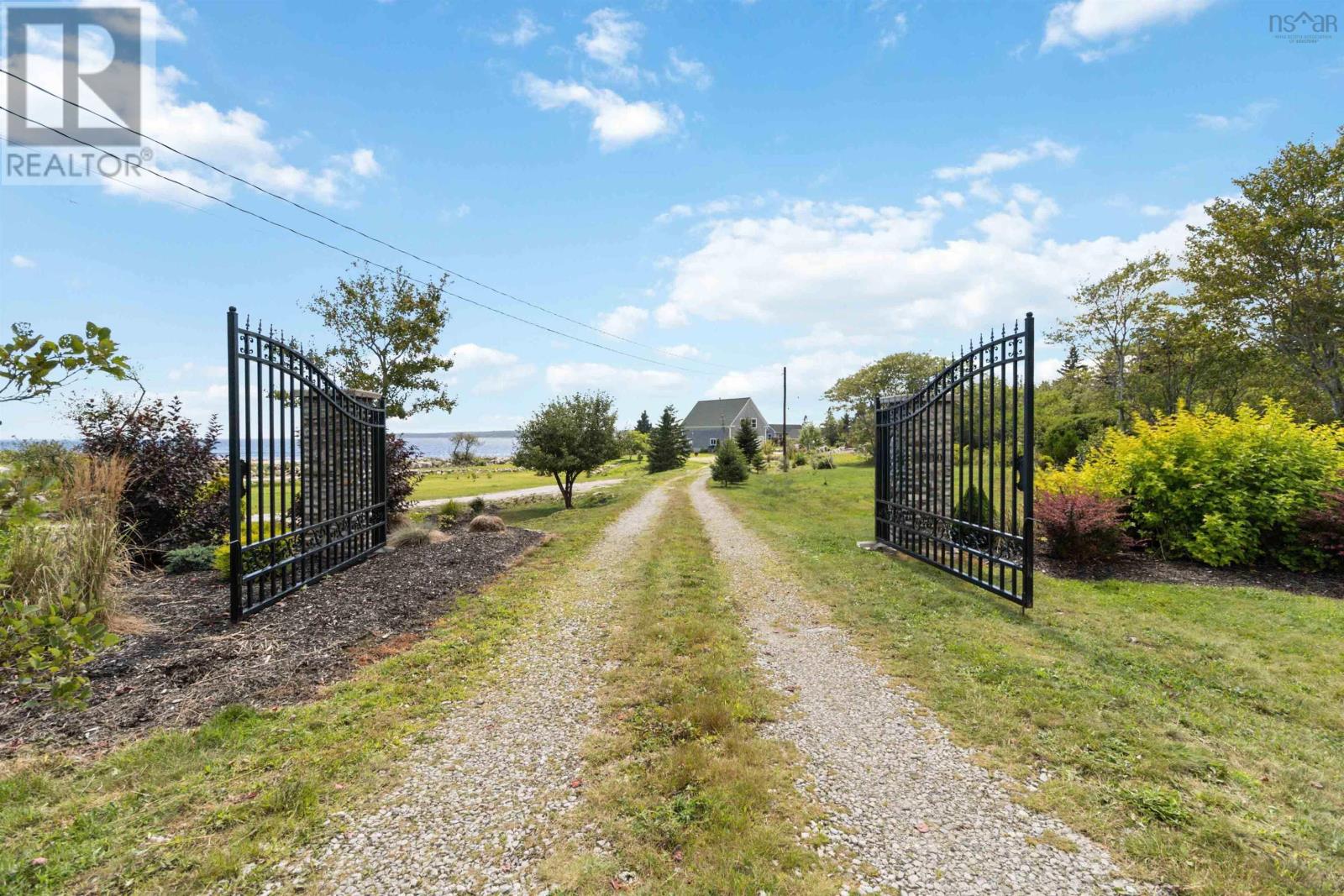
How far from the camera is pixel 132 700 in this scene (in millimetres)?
3572

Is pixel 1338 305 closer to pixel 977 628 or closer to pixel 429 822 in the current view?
pixel 977 628

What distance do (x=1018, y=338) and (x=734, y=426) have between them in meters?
57.7

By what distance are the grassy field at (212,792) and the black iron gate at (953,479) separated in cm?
557

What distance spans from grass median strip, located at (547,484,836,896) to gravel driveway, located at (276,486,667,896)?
163 millimetres

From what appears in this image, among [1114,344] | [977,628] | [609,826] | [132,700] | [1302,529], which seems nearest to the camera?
[609,826]

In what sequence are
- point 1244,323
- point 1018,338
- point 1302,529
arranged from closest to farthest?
1. point 1018,338
2. point 1302,529
3. point 1244,323

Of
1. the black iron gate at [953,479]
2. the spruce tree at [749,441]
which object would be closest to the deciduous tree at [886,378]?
the spruce tree at [749,441]

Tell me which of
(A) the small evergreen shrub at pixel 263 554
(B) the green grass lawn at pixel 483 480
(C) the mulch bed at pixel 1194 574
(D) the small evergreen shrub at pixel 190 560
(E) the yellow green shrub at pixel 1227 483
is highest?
(E) the yellow green shrub at pixel 1227 483

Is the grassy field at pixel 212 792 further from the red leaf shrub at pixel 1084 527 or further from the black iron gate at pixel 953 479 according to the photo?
the red leaf shrub at pixel 1084 527

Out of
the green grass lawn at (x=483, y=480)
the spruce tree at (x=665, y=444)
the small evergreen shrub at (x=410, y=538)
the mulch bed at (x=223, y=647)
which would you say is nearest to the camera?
the mulch bed at (x=223, y=647)

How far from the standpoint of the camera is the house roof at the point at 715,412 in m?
65.6

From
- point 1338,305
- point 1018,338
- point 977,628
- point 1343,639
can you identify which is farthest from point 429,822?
point 1338,305

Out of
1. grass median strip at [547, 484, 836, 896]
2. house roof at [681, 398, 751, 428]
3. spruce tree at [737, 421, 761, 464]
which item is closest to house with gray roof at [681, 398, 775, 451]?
house roof at [681, 398, 751, 428]

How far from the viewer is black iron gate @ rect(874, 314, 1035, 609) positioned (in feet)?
18.9
